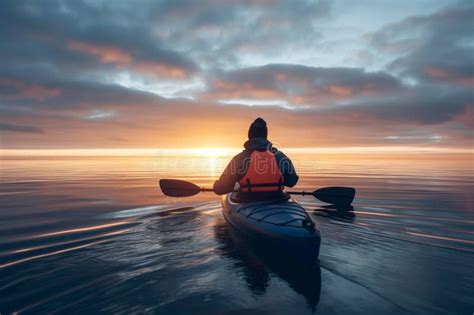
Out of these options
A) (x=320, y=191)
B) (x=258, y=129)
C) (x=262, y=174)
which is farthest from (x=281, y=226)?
(x=320, y=191)

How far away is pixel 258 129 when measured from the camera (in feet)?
23.0

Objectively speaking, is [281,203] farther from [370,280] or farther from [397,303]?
[397,303]

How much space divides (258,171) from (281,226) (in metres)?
1.78

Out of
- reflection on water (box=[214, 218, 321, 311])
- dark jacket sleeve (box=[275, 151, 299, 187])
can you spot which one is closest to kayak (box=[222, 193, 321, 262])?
reflection on water (box=[214, 218, 321, 311])

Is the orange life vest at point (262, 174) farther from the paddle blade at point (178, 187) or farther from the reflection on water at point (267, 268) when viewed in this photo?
the paddle blade at point (178, 187)

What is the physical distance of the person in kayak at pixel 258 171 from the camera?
6.36 metres

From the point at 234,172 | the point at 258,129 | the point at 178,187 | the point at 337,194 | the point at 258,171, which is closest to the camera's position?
the point at 258,171

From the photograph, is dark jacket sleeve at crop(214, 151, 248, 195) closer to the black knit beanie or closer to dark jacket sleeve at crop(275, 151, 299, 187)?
the black knit beanie

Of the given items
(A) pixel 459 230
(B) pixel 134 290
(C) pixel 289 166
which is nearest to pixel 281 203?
(C) pixel 289 166

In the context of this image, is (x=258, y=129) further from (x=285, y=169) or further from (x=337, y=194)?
(x=337, y=194)

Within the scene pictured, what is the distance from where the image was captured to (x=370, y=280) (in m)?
4.19

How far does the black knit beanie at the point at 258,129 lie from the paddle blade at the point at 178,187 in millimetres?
3598

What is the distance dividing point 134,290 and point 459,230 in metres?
8.34

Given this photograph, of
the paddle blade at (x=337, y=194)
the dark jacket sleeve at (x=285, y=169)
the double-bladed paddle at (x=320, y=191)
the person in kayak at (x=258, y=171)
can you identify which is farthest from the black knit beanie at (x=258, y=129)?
the paddle blade at (x=337, y=194)
